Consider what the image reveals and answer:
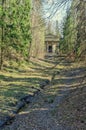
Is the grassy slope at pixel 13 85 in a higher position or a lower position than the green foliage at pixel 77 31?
lower

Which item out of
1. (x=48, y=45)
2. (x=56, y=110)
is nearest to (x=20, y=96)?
(x=56, y=110)

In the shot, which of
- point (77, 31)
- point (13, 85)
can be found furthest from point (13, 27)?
point (77, 31)

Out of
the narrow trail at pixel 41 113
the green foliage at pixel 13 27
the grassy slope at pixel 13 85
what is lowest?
the grassy slope at pixel 13 85

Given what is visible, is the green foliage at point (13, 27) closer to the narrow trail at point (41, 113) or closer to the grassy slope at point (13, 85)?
the grassy slope at point (13, 85)

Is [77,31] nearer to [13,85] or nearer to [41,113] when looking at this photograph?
[41,113]

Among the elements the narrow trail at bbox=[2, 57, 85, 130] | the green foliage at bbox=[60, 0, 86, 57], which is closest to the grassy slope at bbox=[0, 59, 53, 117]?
the narrow trail at bbox=[2, 57, 85, 130]

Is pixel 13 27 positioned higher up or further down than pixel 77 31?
further down

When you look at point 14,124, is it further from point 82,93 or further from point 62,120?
point 82,93

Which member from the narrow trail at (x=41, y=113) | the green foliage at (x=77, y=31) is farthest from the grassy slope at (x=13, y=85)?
the green foliage at (x=77, y=31)

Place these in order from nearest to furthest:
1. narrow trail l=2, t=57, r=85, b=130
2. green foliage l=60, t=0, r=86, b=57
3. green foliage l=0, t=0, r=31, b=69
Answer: green foliage l=60, t=0, r=86, b=57
narrow trail l=2, t=57, r=85, b=130
green foliage l=0, t=0, r=31, b=69

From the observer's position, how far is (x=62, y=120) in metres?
13.2

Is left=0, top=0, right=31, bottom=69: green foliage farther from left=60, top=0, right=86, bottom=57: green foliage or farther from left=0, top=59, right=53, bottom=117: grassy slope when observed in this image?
left=60, top=0, right=86, bottom=57: green foliage

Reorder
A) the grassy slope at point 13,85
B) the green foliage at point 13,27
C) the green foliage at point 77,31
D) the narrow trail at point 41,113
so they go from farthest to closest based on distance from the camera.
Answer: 1. the green foliage at point 13,27
2. the grassy slope at point 13,85
3. the narrow trail at point 41,113
4. the green foliage at point 77,31

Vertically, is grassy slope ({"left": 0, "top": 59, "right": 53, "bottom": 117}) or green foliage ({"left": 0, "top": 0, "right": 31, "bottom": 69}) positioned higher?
green foliage ({"left": 0, "top": 0, "right": 31, "bottom": 69})
